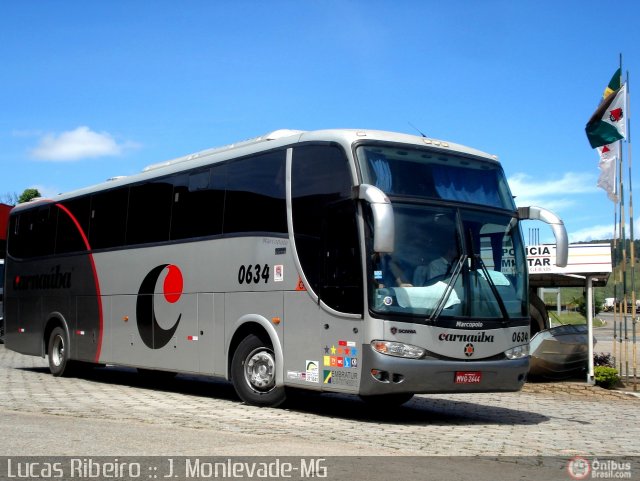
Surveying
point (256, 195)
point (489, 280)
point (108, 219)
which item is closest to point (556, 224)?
point (489, 280)

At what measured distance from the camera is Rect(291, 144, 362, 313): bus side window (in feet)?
37.6

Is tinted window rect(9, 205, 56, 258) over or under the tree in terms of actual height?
under

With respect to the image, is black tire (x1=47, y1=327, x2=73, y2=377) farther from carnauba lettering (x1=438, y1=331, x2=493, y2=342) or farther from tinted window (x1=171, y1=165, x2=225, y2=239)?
carnauba lettering (x1=438, y1=331, x2=493, y2=342)

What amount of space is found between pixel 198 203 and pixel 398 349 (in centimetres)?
513

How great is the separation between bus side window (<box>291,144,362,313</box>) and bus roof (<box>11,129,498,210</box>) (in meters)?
0.20

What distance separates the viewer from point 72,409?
12438 mm

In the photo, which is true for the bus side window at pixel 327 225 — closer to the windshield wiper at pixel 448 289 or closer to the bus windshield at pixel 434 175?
the bus windshield at pixel 434 175

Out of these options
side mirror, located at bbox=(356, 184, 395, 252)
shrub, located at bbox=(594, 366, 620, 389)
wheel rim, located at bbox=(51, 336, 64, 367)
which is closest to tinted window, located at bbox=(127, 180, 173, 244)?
wheel rim, located at bbox=(51, 336, 64, 367)

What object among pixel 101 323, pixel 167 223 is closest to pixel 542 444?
pixel 167 223

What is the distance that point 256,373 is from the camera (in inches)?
520

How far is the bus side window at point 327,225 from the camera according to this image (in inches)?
451

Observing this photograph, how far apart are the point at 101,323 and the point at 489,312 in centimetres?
887

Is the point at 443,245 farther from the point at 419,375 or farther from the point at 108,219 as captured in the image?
the point at 108,219

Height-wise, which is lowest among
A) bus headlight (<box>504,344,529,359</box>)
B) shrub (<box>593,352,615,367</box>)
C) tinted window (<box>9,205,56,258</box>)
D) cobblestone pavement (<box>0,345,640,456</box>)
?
cobblestone pavement (<box>0,345,640,456</box>)
